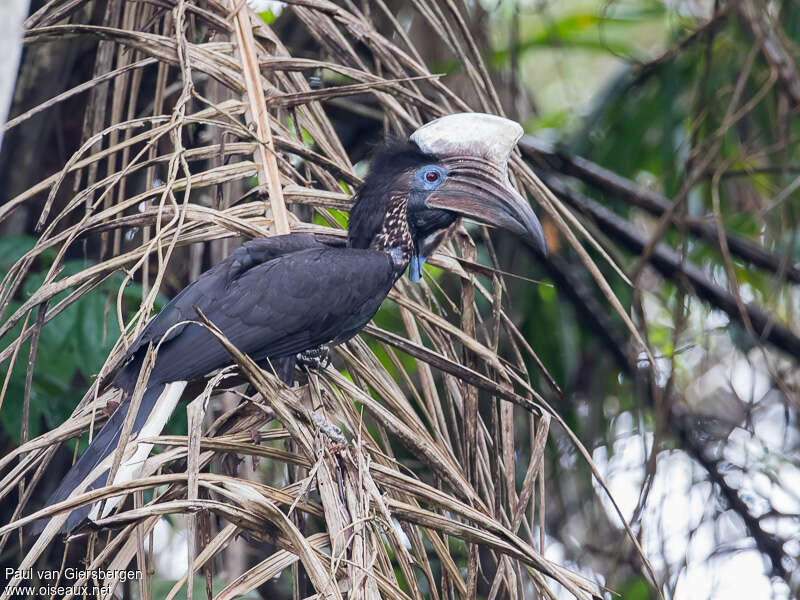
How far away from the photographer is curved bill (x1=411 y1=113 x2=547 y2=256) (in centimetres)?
241

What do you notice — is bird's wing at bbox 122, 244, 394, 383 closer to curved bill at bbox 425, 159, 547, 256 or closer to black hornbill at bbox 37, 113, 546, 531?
black hornbill at bbox 37, 113, 546, 531

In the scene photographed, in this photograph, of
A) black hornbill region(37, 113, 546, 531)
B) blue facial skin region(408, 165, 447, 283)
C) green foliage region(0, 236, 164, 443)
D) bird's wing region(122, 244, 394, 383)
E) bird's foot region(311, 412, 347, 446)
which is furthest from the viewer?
green foliage region(0, 236, 164, 443)

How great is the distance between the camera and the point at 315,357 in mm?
2479

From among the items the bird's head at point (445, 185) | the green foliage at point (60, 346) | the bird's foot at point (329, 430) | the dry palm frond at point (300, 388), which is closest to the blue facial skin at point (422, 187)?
the bird's head at point (445, 185)

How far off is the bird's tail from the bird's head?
0.75m

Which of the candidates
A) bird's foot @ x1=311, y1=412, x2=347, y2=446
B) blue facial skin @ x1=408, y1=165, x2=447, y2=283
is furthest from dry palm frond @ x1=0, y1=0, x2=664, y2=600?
blue facial skin @ x1=408, y1=165, x2=447, y2=283

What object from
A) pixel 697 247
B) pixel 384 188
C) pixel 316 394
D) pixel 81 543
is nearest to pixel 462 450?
pixel 316 394

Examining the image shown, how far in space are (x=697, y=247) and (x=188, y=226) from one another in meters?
3.27

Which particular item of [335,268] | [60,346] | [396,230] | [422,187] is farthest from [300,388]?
[60,346]

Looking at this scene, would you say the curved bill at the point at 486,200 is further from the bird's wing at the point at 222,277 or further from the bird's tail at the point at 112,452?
the bird's tail at the point at 112,452

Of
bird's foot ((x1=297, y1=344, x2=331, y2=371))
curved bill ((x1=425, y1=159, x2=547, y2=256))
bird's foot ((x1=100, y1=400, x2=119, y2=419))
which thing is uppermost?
curved bill ((x1=425, y1=159, x2=547, y2=256))

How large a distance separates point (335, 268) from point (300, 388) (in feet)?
1.09

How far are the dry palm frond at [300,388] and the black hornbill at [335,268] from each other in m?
0.08

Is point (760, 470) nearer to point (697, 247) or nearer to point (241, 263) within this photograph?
point (697, 247)
